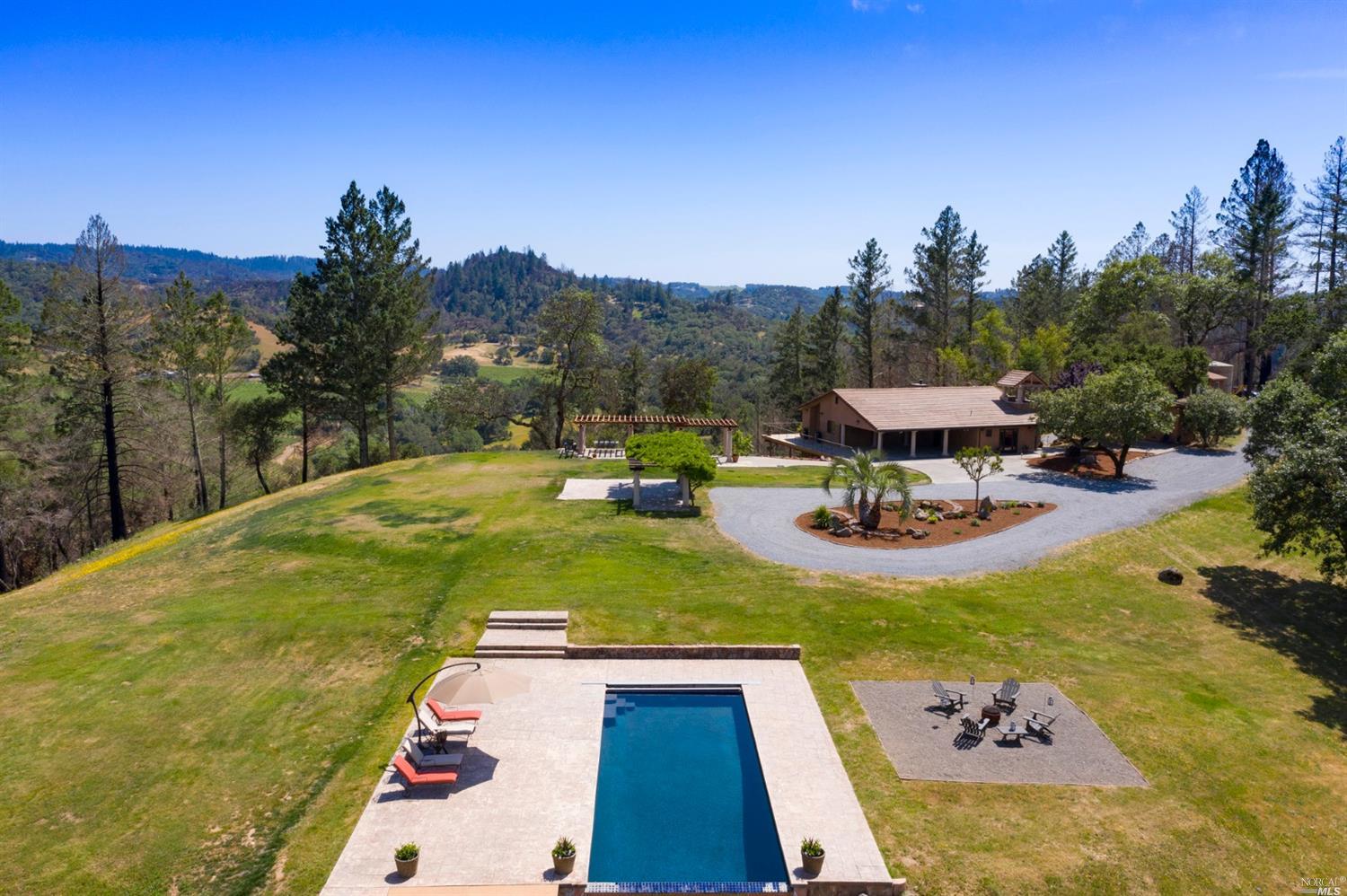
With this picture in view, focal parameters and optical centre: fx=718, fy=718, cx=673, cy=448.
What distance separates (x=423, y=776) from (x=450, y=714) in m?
1.58

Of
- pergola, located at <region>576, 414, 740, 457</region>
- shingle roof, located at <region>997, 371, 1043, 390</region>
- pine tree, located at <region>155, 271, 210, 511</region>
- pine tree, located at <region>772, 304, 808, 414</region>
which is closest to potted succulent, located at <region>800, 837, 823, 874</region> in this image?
pergola, located at <region>576, 414, 740, 457</region>

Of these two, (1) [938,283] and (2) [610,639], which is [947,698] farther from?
(1) [938,283]

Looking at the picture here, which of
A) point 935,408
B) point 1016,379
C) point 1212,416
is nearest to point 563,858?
point 935,408

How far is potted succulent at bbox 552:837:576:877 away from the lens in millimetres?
10664

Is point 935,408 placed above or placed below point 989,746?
above

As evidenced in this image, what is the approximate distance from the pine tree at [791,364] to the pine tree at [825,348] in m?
0.65

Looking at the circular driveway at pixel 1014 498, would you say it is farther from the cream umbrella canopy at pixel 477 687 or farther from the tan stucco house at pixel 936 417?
the cream umbrella canopy at pixel 477 687

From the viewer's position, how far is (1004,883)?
10.9 meters

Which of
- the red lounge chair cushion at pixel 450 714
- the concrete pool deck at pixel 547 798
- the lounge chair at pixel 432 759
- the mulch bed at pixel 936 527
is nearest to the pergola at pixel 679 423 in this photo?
the mulch bed at pixel 936 527

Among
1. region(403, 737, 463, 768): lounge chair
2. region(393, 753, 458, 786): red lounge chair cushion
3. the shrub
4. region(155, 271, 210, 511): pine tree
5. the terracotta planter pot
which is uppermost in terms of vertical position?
region(155, 271, 210, 511): pine tree

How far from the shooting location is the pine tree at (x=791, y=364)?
7238 centimetres

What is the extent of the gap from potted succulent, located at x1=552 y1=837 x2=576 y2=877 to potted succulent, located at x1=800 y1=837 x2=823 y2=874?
11.4 feet

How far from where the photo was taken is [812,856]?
10727mm

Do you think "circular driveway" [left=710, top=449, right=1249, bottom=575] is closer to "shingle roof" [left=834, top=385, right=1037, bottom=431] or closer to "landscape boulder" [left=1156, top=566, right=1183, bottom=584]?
"landscape boulder" [left=1156, top=566, right=1183, bottom=584]
